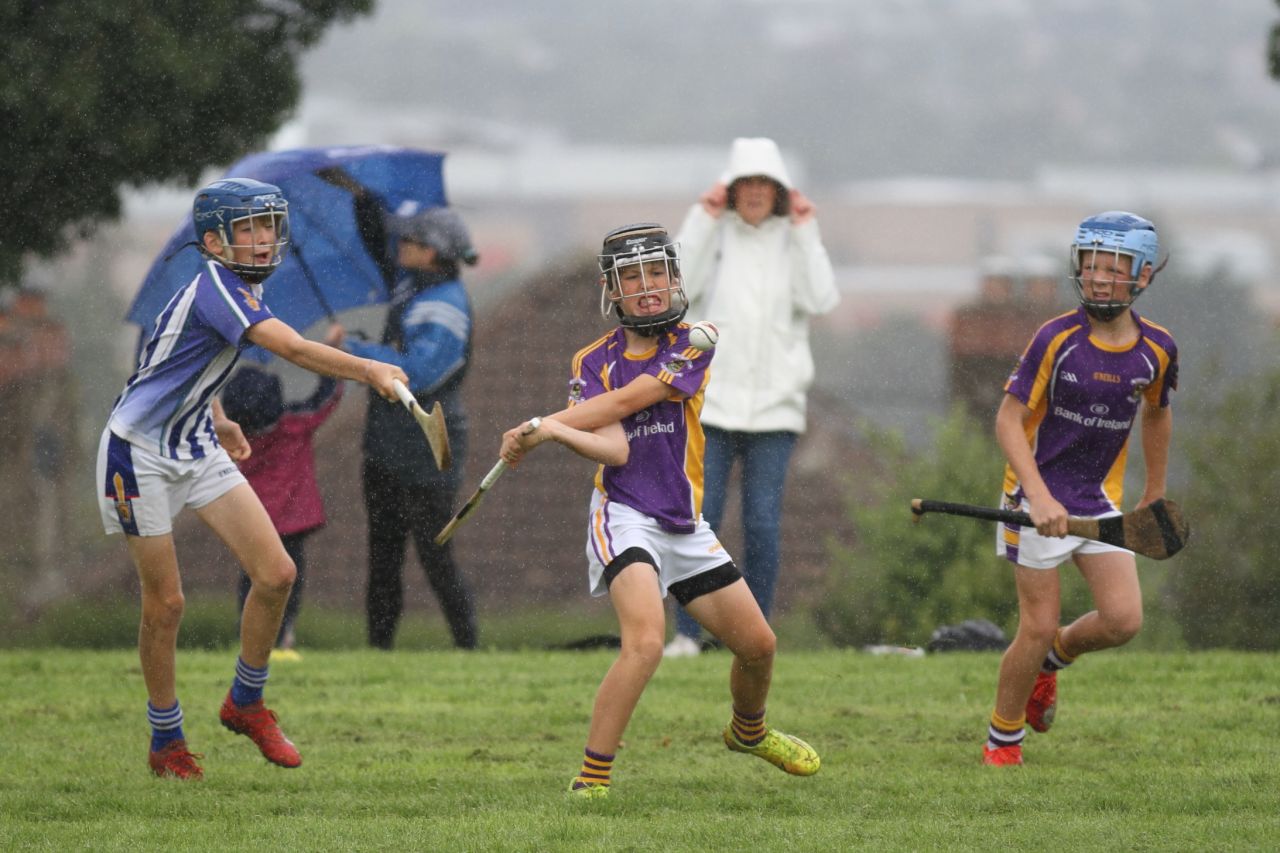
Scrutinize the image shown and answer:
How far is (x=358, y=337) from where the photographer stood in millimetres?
8594

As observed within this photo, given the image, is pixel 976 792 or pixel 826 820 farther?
pixel 976 792

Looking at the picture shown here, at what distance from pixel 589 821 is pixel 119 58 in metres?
5.27

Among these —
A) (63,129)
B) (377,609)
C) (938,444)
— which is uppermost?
(63,129)

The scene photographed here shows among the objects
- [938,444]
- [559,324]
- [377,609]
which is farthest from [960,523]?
[559,324]

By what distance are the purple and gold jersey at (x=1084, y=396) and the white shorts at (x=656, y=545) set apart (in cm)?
124

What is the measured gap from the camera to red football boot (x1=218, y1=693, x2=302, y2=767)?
5.82 meters

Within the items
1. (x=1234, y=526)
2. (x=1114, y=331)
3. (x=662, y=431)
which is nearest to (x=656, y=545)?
(x=662, y=431)

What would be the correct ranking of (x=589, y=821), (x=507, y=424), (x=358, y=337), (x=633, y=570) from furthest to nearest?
(x=507, y=424) < (x=358, y=337) < (x=633, y=570) < (x=589, y=821)

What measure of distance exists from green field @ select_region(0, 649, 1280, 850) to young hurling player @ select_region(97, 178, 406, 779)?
29 cm

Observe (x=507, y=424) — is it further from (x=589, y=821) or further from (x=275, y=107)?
(x=589, y=821)

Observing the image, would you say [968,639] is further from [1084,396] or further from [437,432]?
[437,432]

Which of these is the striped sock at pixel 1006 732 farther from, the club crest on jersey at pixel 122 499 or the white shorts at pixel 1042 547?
the club crest on jersey at pixel 122 499

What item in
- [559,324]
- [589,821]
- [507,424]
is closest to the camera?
[589,821]

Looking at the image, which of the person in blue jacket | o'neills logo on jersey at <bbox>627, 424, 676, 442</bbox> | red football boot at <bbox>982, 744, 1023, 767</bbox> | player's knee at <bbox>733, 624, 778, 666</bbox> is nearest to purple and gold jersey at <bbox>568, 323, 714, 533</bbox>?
o'neills logo on jersey at <bbox>627, 424, 676, 442</bbox>
